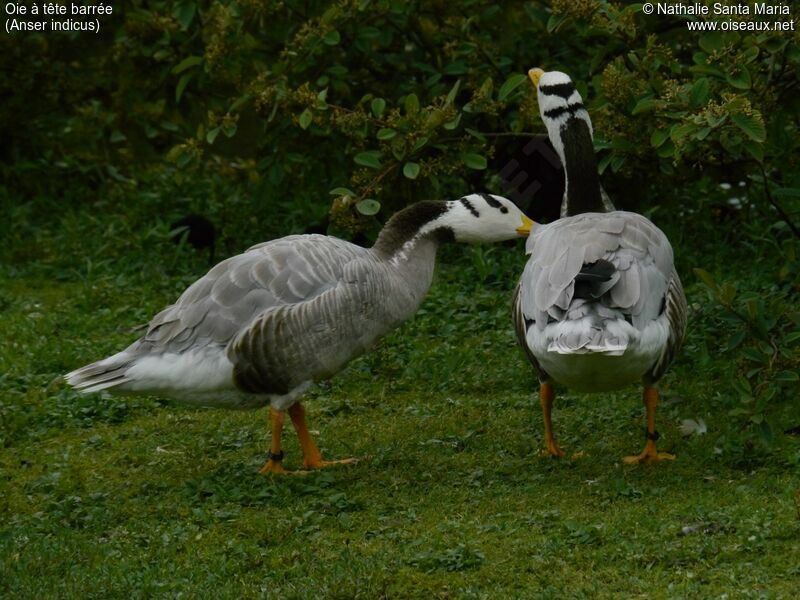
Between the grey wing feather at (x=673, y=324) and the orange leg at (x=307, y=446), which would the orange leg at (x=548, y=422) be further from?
the orange leg at (x=307, y=446)

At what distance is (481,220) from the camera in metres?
7.79

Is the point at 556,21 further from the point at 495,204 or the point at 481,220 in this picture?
the point at 481,220

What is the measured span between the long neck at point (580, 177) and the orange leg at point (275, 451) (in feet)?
7.68

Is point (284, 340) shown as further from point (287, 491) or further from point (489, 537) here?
point (489, 537)

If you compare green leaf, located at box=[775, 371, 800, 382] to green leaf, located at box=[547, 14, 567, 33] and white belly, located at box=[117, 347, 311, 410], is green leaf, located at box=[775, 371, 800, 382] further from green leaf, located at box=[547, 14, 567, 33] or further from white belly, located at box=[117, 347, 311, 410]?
white belly, located at box=[117, 347, 311, 410]

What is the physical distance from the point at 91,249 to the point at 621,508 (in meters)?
6.86

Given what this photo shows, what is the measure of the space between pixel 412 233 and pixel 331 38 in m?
2.50

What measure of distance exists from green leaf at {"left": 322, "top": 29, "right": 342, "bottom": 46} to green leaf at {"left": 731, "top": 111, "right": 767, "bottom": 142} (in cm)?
371

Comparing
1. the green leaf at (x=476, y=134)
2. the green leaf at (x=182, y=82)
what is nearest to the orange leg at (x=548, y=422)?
the green leaf at (x=476, y=134)

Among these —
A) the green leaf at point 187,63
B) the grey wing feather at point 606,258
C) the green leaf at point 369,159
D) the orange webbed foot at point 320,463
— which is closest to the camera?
the grey wing feather at point 606,258

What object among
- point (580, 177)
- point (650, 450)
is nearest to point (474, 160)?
point (580, 177)

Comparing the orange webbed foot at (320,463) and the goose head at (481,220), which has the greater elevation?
the goose head at (481,220)

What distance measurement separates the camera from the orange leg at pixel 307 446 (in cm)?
736

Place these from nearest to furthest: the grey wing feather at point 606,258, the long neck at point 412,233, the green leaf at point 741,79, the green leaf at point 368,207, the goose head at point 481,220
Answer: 1. the grey wing feather at point 606,258
2. the green leaf at point 741,79
3. the long neck at point 412,233
4. the goose head at point 481,220
5. the green leaf at point 368,207
